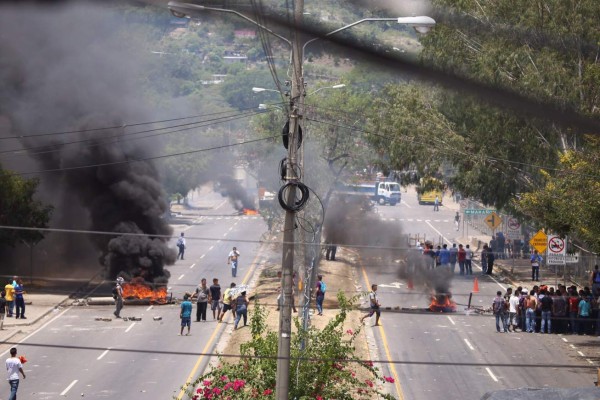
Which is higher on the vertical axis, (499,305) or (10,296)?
(499,305)

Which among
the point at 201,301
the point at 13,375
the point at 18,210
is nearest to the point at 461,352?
the point at 201,301

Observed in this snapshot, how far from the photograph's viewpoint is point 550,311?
2672 cm

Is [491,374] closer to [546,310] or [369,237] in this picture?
[546,310]

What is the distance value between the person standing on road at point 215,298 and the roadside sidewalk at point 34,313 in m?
4.30

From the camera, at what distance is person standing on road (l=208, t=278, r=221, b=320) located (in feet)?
93.7

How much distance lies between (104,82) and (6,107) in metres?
5.22

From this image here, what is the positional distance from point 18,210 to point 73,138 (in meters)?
9.93

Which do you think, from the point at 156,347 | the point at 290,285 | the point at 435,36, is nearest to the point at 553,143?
the point at 435,36

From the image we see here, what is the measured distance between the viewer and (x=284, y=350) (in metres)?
14.1

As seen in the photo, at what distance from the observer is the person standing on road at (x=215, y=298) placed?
28547 millimetres

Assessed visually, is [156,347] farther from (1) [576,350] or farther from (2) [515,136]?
(2) [515,136]

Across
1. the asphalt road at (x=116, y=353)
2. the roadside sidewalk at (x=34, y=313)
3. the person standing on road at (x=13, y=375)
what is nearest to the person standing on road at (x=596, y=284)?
the asphalt road at (x=116, y=353)

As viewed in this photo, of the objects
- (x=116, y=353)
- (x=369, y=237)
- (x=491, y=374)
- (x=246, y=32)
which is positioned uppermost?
(x=246, y=32)

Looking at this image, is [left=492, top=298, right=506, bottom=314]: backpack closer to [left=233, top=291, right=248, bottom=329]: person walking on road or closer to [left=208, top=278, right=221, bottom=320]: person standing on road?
[left=233, top=291, right=248, bottom=329]: person walking on road
